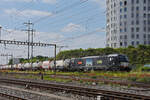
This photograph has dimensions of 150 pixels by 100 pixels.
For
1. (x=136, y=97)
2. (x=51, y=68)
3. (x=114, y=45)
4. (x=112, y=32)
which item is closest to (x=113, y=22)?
(x=112, y=32)

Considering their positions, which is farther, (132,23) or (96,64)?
(132,23)

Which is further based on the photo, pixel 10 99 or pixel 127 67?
pixel 127 67

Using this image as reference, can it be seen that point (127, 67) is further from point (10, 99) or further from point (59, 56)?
point (59, 56)

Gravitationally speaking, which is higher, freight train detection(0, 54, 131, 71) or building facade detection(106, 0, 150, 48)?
building facade detection(106, 0, 150, 48)

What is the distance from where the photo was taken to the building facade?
93188mm

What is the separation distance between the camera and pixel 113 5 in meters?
97.9

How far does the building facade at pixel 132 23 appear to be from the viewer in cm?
9319

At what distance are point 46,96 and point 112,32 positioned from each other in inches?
3439

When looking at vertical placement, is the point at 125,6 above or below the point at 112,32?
above

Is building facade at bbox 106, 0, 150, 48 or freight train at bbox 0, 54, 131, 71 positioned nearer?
freight train at bbox 0, 54, 131, 71

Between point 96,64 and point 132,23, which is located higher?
point 132,23

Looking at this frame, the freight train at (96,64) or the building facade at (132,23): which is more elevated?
the building facade at (132,23)

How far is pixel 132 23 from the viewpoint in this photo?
94.1 meters

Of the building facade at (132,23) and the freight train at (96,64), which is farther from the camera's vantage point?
the building facade at (132,23)
